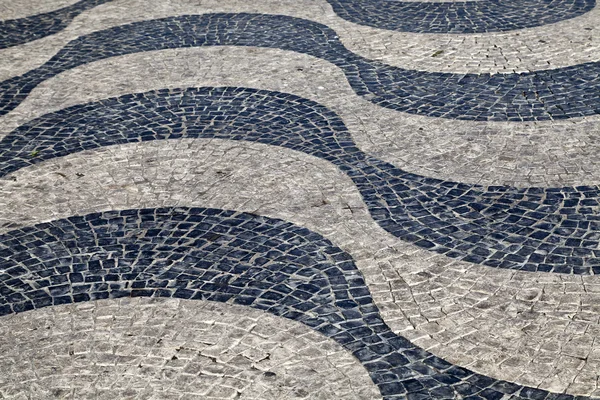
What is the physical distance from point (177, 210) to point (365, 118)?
2551 mm

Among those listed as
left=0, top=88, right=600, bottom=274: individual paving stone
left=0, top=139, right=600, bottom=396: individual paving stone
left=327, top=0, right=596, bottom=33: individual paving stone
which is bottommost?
left=0, top=139, right=600, bottom=396: individual paving stone

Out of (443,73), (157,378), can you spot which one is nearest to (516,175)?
(443,73)

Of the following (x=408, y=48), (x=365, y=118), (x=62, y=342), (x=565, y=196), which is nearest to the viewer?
(x=62, y=342)

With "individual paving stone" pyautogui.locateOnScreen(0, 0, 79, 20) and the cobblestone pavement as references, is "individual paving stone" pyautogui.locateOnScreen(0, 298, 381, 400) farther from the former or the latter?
"individual paving stone" pyautogui.locateOnScreen(0, 0, 79, 20)

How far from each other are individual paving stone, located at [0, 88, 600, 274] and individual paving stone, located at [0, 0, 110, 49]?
3125 millimetres

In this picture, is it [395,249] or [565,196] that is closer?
[395,249]

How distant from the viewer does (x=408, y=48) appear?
34.9ft

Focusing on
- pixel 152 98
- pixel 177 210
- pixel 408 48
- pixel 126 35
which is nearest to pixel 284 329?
pixel 177 210

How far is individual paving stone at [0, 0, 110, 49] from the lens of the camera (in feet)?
38.8

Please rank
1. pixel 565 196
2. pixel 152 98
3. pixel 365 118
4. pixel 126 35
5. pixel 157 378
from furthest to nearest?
pixel 126 35, pixel 152 98, pixel 365 118, pixel 565 196, pixel 157 378

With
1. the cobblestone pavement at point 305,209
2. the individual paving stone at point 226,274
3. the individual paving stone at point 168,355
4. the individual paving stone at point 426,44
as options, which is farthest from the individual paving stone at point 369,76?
the individual paving stone at point 168,355

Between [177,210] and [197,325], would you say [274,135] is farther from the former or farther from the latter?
[197,325]

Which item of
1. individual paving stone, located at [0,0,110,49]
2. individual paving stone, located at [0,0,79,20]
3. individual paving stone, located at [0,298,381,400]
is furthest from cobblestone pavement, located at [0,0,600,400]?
individual paving stone, located at [0,0,79,20]

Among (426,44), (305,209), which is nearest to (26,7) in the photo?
(426,44)
